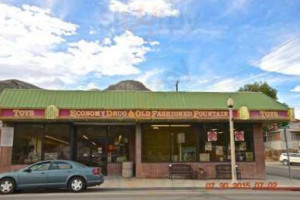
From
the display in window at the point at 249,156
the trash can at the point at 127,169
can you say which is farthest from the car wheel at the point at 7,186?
the display in window at the point at 249,156

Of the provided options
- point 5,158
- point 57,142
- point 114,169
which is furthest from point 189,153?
point 5,158

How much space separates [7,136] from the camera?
72.4 ft

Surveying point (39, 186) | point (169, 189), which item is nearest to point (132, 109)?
point (169, 189)

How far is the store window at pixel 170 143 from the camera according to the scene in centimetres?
2314

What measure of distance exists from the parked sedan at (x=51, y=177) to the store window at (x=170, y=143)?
6.64 m

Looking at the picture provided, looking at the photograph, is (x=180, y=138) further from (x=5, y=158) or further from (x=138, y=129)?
(x=5, y=158)

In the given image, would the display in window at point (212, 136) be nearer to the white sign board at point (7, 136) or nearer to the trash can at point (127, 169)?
the trash can at point (127, 169)

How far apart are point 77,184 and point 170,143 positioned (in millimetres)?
8054

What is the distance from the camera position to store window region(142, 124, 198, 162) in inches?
911

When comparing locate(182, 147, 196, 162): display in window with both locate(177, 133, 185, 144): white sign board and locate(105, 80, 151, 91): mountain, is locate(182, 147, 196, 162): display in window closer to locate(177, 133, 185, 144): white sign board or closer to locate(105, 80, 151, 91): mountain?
locate(177, 133, 185, 144): white sign board

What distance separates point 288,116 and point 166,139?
744cm

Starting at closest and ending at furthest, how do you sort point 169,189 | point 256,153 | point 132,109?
point 169,189 < point 132,109 < point 256,153

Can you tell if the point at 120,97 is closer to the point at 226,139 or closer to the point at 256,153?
the point at 226,139

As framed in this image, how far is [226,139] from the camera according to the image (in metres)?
23.5
